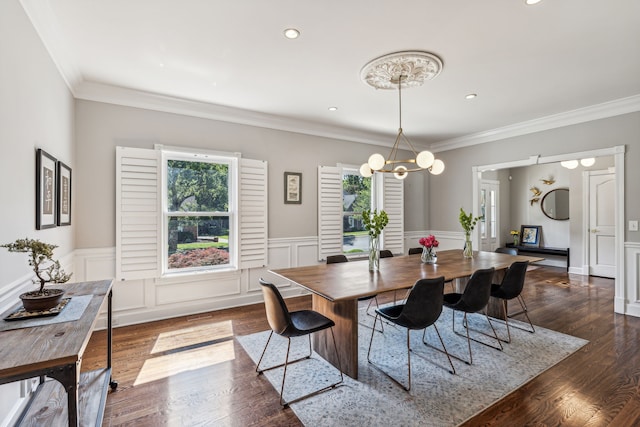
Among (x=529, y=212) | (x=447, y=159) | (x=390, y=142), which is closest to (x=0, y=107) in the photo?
(x=390, y=142)

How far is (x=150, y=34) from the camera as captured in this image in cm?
243

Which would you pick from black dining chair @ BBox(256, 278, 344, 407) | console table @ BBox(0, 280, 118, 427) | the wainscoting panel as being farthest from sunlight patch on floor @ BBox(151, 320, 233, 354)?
the wainscoting panel

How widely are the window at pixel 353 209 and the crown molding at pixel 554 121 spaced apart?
2.02 m

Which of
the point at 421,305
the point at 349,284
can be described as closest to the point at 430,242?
the point at 421,305

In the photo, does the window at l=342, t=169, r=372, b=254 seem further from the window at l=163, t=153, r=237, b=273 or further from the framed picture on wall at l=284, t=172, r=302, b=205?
the window at l=163, t=153, r=237, b=273

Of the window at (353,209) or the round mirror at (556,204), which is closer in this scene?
the window at (353,209)

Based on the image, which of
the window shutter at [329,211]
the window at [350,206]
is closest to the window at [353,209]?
the window at [350,206]

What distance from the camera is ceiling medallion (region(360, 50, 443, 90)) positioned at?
9.04 ft

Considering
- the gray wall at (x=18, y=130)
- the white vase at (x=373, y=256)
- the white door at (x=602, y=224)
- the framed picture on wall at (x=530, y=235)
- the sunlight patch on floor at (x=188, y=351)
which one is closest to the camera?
the gray wall at (x=18, y=130)

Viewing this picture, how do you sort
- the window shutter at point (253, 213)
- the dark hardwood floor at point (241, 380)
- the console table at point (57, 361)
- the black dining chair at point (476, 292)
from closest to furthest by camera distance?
the console table at point (57, 361)
the dark hardwood floor at point (241, 380)
the black dining chair at point (476, 292)
the window shutter at point (253, 213)

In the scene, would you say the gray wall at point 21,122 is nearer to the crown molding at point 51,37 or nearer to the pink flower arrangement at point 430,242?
the crown molding at point 51,37

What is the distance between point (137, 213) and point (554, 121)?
578cm

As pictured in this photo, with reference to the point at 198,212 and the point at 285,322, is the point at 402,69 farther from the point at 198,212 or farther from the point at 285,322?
the point at 198,212

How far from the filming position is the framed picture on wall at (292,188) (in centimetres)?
467
